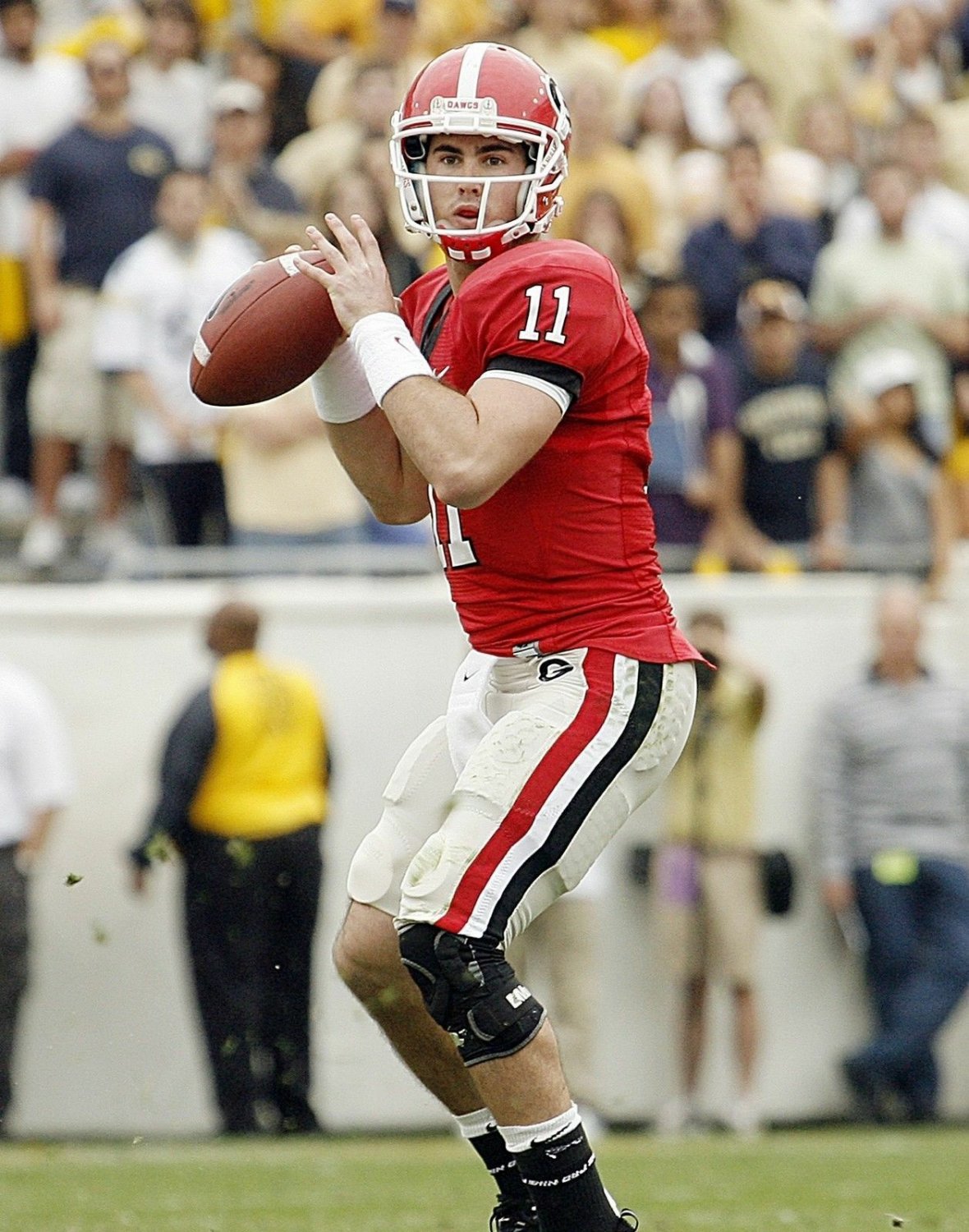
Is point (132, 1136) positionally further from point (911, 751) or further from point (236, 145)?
point (236, 145)

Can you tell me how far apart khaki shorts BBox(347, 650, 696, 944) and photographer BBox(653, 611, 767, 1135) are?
4.92 metres

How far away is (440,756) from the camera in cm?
456

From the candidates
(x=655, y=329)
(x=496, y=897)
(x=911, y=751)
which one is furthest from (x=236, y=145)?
(x=496, y=897)

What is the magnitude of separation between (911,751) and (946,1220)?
3.60 meters

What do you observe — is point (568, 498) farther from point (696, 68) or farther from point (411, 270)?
point (696, 68)

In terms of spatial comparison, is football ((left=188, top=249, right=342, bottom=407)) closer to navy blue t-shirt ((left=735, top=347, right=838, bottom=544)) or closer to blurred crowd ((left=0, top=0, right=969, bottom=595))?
blurred crowd ((left=0, top=0, right=969, bottom=595))

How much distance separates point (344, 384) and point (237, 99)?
5758mm

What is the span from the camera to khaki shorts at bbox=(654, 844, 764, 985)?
9.30m

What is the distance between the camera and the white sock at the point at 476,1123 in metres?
4.46

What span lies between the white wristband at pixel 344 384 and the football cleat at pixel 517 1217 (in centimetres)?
152

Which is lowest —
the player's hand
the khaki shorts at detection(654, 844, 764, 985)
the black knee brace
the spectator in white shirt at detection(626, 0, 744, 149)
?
the khaki shorts at detection(654, 844, 764, 985)

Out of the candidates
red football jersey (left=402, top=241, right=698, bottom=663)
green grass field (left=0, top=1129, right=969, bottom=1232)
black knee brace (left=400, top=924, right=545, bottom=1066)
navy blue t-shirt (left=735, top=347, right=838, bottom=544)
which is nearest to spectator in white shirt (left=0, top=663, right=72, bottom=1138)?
green grass field (left=0, top=1129, right=969, bottom=1232)

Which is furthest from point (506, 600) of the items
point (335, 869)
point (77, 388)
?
point (77, 388)

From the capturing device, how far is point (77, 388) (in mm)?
9656
